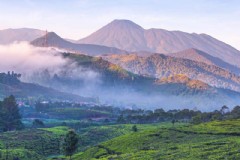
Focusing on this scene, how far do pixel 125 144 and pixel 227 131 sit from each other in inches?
969

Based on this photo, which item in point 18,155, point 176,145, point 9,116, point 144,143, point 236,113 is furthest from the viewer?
point 9,116

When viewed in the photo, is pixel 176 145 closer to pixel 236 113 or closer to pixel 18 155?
pixel 18 155

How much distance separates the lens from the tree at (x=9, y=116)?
171 metres

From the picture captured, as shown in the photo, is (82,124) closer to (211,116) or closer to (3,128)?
(3,128)

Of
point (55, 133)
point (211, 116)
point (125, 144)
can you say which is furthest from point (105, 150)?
point (211, 116)

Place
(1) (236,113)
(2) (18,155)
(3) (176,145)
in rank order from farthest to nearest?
(1) (236,113) < (2) (18,155) < (3) (176,145)

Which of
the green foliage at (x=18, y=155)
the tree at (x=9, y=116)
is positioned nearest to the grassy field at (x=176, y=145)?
the green foliage at (x=18, y=155)

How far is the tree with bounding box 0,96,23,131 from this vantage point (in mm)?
170762

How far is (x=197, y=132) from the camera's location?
9512cm

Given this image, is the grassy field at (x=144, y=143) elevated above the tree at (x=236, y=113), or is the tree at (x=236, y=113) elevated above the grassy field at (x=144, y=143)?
the tree at (x=236, y=113)

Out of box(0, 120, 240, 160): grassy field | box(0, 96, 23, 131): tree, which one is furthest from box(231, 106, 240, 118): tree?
box(0, 96, 23, 131): tree

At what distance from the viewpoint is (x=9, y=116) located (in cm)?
17425

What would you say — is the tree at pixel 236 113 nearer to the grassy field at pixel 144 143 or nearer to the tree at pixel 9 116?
the grassy field at pixel 144 143

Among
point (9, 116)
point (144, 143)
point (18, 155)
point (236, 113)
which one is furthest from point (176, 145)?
point (9, 116)
